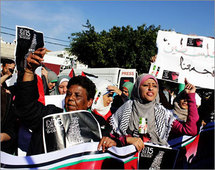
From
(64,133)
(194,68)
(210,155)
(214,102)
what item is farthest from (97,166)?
(194,68)

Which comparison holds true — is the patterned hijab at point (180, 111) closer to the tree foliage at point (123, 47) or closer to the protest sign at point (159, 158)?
the protest sign at point (159, 158)

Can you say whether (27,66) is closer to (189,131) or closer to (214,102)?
(189,131)

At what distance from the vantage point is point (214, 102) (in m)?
2.03

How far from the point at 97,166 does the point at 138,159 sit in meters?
0.40

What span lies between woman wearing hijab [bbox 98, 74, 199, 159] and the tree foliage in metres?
16.1

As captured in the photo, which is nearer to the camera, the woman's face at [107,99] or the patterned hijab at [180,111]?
the patterned hijab at [180,111]

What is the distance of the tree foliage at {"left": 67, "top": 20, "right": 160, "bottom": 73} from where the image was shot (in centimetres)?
1861

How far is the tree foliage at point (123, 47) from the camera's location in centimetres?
1861

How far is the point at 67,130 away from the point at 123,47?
17519 millimetres

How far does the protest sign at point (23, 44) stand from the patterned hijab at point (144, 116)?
1231mm

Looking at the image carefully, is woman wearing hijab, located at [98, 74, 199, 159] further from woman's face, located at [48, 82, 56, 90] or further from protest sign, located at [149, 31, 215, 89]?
woman's face, located at [48, 82, 56, 90]

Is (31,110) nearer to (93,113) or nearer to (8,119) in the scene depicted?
(8,119)

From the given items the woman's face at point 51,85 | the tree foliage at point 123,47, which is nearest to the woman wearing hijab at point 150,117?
the woman's face at point 51,85

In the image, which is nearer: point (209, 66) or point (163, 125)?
point (163, 125)
